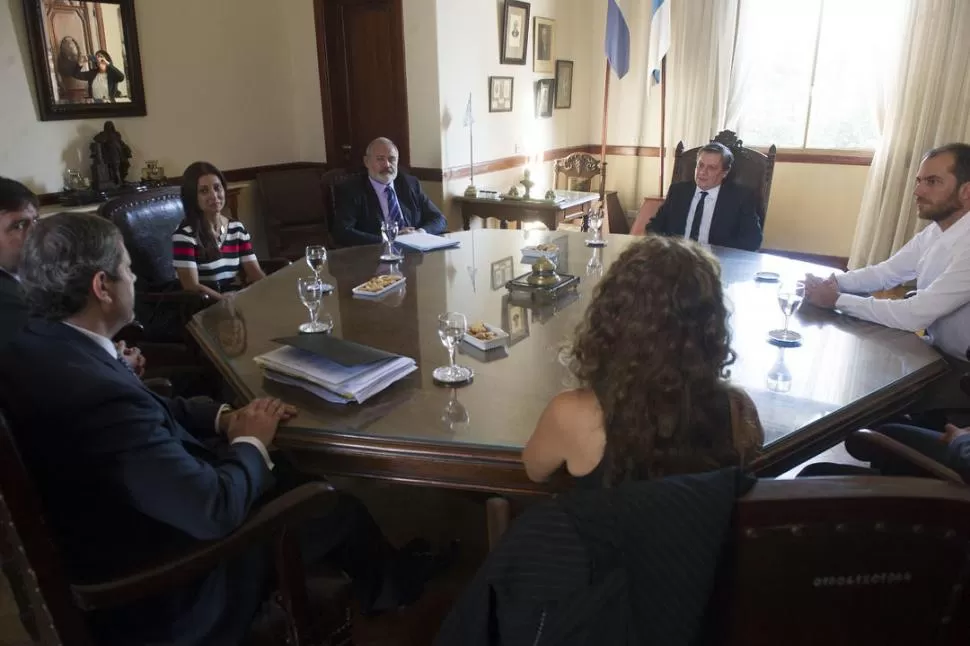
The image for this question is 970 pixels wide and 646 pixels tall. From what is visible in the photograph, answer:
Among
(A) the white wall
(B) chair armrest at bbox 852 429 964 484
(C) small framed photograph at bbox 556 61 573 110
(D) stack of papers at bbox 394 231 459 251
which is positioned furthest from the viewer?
(C) small framed photograph at bbox 556 61 573 110

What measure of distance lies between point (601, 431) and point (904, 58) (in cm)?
454

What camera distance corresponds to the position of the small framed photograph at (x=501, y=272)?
2285mm

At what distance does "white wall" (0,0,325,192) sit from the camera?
10.7 feet

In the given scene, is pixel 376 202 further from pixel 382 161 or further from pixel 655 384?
pixel 655 384

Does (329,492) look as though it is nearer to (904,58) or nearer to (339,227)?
(339,227)

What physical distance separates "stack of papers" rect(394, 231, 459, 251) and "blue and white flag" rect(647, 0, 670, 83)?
293 centimetres

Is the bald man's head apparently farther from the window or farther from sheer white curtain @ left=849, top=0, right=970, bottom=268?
sheer white curtain @ left=849, top=0, right=970, bottom=268

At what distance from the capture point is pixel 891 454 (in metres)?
1.35

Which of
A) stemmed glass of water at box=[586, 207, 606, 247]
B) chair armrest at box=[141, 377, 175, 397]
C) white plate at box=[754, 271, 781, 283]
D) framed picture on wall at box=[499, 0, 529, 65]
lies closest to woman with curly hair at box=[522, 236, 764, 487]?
chair armrest at box=[141, 377, 175, 397]

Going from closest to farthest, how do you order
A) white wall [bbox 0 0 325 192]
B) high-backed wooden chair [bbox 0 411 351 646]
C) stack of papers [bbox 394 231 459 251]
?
high-backed wooden chair [bbox 0 411 351 646], stack of papers [bbox 394 231 459 251], white wall [bbox 0 0 325 192]

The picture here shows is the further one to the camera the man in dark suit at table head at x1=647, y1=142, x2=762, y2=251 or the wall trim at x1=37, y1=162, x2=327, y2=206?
the wall trim at x1=37, y1=162, x2=327, y2=206

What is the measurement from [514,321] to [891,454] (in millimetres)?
961

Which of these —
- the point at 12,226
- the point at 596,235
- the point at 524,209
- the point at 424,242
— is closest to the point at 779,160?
the point at 524,209

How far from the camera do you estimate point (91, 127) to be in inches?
140
